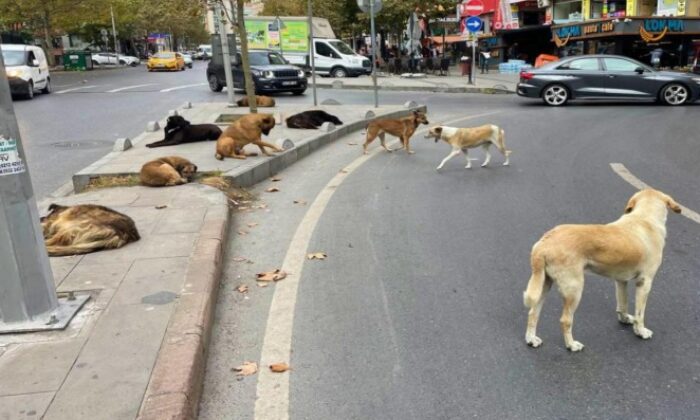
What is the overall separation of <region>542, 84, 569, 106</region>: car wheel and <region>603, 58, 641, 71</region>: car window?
1.28 metres

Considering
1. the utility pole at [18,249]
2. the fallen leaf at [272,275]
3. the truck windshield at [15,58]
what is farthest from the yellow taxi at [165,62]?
the utility pole at [18,249]

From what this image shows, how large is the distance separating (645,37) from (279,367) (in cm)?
2665

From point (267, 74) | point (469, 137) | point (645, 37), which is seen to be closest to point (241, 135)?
point (469, 137)

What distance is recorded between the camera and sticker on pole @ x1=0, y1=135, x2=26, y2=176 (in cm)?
346

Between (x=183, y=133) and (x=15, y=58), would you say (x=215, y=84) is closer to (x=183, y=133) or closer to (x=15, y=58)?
(x=15, y=58)

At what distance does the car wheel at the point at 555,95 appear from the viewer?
57.8ft

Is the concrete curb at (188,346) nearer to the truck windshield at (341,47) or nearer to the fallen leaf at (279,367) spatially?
the fallen leaf at (279,367)

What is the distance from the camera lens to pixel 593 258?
3389 mm

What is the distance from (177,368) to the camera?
315cm

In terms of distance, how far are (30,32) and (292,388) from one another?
56.1 m

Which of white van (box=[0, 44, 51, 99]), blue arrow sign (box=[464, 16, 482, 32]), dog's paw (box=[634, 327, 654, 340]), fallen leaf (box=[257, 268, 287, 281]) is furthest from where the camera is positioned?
blue arrow sign (box=[464, 16, 482, 32])

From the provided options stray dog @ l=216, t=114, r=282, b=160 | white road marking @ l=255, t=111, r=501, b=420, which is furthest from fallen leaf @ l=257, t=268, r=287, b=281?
stray dog @ l=216, t=114, r=282, b=160

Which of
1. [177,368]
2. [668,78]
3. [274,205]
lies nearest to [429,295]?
[177,368]

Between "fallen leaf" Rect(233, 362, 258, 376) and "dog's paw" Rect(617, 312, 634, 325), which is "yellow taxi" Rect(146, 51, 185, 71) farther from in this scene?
"dog's paw" Rect(617, 312, 634, 325)
